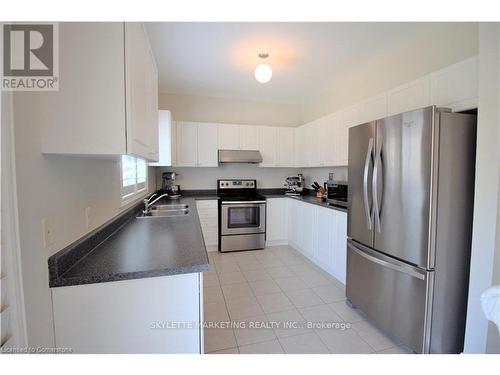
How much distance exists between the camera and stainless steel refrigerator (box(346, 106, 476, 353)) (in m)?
1.50

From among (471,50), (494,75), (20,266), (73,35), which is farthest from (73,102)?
(471,50)

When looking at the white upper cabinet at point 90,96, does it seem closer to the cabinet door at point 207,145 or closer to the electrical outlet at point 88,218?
the electrical outlet at point 88,218

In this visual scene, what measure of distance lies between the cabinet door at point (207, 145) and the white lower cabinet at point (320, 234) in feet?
4.25

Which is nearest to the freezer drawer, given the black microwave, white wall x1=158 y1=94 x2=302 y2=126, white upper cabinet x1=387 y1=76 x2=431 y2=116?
the black microwave

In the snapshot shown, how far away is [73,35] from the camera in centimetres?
94

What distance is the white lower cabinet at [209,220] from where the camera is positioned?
3709 millimetres

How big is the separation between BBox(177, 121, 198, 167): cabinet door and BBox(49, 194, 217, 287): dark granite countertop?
7.06ft

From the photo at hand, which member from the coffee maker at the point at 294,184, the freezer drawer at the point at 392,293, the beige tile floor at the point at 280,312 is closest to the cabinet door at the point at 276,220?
the coffee maker at the point at 294,184

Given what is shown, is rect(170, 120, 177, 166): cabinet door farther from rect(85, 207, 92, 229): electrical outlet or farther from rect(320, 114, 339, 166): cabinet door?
rect(85, 207, 92, 229): electrical outlet

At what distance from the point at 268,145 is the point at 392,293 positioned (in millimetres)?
2956

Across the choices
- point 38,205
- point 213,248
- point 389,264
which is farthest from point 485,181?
point 213,248

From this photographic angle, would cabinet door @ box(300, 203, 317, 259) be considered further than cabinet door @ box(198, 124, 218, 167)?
No

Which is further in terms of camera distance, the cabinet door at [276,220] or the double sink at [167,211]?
the cabinet door at [276,220]

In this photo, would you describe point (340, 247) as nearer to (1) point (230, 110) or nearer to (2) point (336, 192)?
(2) point (336, 192)
